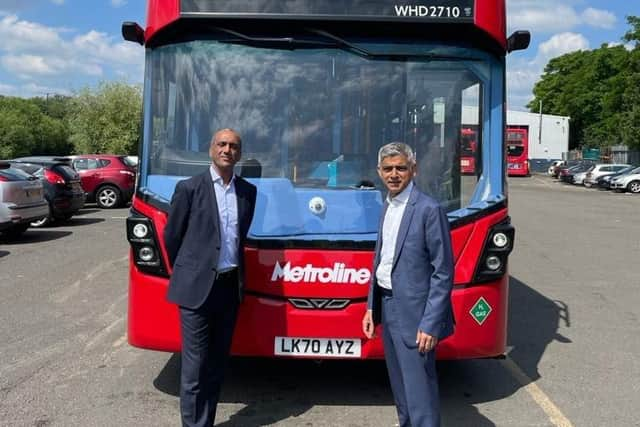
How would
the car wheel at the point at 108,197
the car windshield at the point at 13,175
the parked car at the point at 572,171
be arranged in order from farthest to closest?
the parked car at the point at 572,171 → the car wheel at the point at 108,197 → the car windshield at the point at 13,175

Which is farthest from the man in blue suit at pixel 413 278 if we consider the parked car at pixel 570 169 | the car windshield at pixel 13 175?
the parked car at pixel 570 169

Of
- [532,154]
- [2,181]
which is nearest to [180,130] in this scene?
[2,181]

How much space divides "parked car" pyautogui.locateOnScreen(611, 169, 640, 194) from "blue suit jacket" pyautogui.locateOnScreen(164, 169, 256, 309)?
36965 mm

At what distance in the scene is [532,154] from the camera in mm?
76125

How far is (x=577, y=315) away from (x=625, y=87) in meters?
51.8

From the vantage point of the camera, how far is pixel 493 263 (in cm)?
450

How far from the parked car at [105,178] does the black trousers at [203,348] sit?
60.7ft

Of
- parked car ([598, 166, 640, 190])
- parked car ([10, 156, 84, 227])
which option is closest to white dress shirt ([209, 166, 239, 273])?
parked car ([10, 156, 84, 227])

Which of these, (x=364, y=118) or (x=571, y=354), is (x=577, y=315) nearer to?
(x=571, y=354)

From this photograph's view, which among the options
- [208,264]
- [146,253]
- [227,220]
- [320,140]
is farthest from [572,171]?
[208,264]

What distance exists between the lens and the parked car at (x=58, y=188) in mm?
16422

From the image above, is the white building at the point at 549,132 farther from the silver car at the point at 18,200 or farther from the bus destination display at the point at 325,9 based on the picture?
the bus destination display at the point at 325,9

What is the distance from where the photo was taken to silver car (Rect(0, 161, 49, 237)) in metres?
13.3

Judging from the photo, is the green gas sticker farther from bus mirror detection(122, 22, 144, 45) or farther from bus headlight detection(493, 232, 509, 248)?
bus mirror detection(122, 22, 144, 45)
